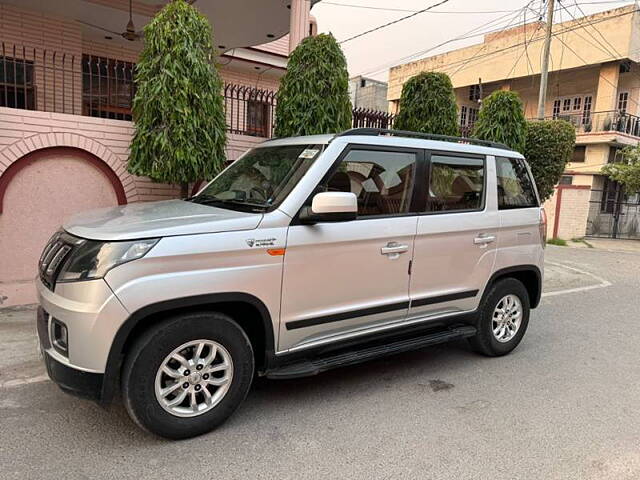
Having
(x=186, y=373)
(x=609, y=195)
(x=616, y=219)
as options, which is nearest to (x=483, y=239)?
(x=186, y=373)

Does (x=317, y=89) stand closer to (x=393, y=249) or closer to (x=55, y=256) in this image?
(x=393, y=249)

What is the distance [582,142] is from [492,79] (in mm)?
6367

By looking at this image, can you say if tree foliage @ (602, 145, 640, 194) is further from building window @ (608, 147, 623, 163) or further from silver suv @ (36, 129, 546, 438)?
silver suv @ (36, 129, 546, 438)

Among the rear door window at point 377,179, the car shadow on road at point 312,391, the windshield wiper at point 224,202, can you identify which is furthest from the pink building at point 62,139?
the rear door window at point 377,179

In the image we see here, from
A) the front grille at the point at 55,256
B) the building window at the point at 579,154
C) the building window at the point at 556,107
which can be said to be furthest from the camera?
the building window at the point at 556,107

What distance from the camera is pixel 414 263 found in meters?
3.95

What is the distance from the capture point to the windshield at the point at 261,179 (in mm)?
3496

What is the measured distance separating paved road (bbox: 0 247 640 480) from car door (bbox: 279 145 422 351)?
0.59m

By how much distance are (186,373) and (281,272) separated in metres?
0.87

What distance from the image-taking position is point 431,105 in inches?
317

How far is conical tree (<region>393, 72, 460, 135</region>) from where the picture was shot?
8062 millimetres

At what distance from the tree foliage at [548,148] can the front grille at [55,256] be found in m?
8.27

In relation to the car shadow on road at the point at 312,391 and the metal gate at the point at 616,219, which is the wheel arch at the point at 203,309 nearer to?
the car shadow on road at the point at 312,391

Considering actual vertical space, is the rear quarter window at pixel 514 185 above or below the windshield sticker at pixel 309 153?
below
